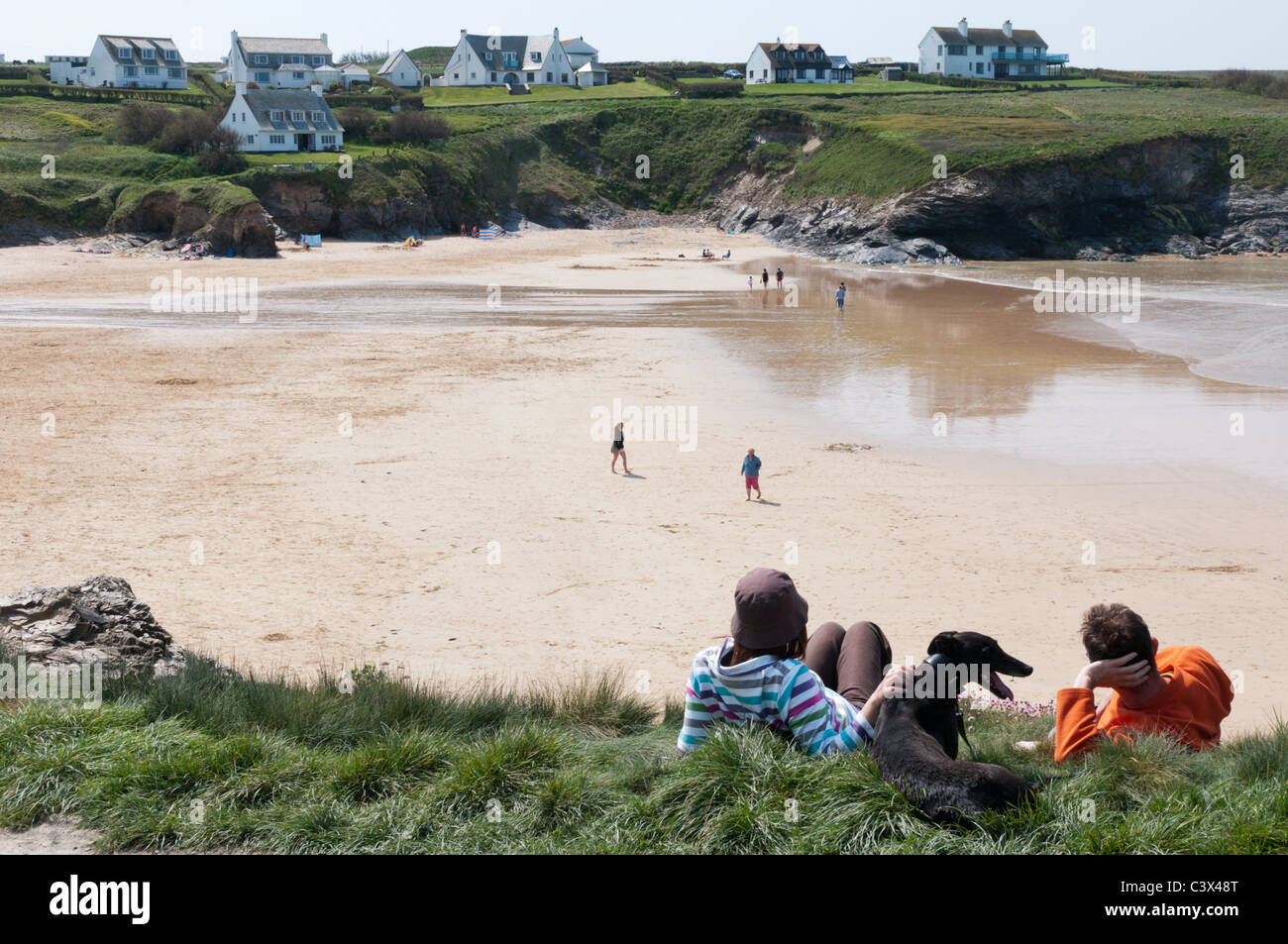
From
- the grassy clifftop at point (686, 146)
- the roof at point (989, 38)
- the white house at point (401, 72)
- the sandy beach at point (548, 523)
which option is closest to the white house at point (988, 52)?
the roof at point (989, 38)

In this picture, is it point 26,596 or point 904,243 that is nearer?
point 26,596

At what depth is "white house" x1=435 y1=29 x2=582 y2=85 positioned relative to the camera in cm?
11119

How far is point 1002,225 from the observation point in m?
65.5

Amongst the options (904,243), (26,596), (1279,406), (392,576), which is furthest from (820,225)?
(26,596)

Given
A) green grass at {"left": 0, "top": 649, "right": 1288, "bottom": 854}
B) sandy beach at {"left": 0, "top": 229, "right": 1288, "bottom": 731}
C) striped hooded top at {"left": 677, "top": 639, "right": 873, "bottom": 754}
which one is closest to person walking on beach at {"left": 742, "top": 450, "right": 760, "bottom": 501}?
sandy beach at {"left": 0, "top": 229, "right": 1288, "bottom": 731}

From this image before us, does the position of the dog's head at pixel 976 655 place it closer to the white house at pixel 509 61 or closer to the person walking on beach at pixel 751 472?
the person walking on beach at pixel 751 472

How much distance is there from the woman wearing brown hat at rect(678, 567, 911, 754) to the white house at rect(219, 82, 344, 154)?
242ft

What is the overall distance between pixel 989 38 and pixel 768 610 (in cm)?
13103

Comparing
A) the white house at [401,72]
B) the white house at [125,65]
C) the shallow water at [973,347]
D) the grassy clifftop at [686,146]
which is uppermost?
the white house at [401,72]

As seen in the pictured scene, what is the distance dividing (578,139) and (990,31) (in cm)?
6022

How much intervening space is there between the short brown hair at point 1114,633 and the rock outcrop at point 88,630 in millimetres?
5360

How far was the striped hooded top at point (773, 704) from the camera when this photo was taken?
432 centimetres

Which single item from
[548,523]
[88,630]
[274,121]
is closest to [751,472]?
[548,523]
